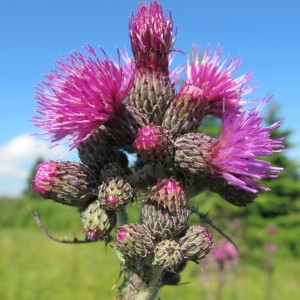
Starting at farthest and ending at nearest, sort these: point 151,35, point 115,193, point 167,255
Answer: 1. point 151,35
2. point 115,193
3. point 167,255

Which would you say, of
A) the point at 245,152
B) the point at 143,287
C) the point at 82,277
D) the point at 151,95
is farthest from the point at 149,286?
the point at 82,277

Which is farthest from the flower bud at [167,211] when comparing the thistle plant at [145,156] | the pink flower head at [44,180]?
the pink flower head at [44,180]

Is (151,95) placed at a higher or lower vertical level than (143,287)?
higher

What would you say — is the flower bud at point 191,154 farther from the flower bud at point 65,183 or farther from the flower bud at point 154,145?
the flower bud at point 65,183

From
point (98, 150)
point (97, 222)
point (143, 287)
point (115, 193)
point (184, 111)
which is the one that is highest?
point (184, 111)

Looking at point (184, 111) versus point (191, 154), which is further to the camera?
point (184, 111)

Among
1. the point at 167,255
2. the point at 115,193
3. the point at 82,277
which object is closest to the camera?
the point at 167,255

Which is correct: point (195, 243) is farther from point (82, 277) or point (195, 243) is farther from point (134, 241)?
point (82, 277)
